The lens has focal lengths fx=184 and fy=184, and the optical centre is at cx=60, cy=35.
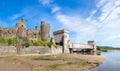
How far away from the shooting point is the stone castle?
61.6 metres

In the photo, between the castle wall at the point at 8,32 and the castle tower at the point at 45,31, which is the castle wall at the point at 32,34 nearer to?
the castle tower at the point at 45,31

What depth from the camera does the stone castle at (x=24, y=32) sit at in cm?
6159

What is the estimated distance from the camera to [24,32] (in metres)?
67.8

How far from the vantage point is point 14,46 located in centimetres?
4466

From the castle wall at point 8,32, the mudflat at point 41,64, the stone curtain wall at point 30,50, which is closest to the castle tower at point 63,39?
the stone curtain wall at point 30,50

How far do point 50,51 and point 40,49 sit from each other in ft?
14.4

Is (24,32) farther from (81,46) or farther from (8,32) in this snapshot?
(81,46)

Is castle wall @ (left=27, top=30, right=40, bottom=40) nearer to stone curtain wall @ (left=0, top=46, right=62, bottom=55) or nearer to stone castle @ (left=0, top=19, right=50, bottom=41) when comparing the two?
stone castle @ (left=0, top=19, right=50, bottom=41)

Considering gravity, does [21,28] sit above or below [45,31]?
above

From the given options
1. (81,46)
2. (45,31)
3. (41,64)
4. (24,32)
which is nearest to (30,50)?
(24,32)

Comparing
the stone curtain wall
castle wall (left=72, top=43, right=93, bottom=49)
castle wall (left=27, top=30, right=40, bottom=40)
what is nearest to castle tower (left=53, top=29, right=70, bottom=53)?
the stone curtain wall

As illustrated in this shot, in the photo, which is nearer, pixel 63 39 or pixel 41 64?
pixel 41 64

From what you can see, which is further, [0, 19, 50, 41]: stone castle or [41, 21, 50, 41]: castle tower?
[41, 21, 50, 41]: castle tower

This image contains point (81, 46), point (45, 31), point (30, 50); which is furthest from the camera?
point (81, 46)
